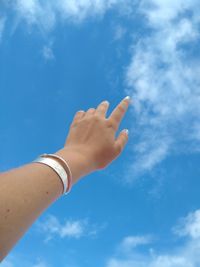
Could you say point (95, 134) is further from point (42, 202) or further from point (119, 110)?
point (42, 202)

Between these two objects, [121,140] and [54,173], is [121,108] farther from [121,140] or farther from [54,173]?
[54,173]

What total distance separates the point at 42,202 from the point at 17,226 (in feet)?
0.74

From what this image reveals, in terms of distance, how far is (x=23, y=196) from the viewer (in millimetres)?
1909

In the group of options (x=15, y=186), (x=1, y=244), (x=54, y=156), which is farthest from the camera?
(x=54, y=156)

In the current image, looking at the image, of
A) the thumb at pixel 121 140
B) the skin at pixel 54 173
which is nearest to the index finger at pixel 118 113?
the skin at pixel 54 173

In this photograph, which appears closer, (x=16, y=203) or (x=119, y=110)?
(x=16, y=203)

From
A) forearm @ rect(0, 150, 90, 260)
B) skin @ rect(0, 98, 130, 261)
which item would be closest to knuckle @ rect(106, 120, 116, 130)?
skin @ rect(0, 98, 130, 261)

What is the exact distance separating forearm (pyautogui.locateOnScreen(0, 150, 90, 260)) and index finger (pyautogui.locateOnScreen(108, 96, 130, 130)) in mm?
877

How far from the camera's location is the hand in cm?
272

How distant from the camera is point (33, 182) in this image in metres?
2.02

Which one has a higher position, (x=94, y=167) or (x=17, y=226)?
(x=94, y=167)

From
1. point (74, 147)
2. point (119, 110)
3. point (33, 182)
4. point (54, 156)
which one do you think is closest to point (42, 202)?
point (33, 182)

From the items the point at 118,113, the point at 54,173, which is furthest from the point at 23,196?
the point at 118,113

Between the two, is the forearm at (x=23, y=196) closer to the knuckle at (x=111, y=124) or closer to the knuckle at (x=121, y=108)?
the knuckle at (x=111, y=124)
